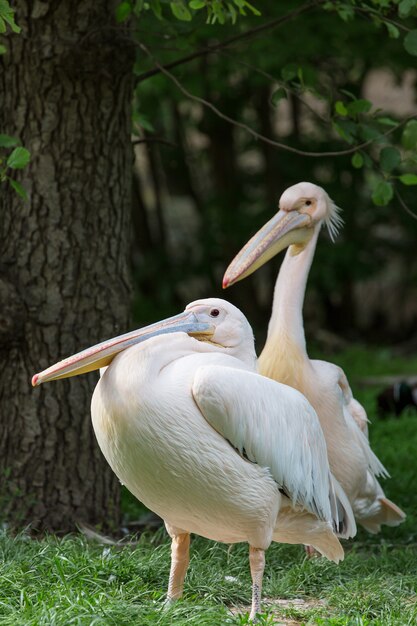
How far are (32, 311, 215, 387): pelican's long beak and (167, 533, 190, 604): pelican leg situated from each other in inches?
28.8

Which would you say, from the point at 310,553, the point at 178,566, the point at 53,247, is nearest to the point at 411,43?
the point at 53,247

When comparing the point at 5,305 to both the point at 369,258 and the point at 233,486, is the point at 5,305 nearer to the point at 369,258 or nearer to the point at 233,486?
the point at 233,486

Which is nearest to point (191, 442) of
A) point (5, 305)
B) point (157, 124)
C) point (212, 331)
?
point (212, 331)

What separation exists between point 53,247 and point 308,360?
1346 mm

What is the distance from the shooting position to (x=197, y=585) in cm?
386

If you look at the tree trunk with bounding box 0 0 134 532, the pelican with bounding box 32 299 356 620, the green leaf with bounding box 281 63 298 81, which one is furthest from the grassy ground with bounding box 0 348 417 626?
the green leaf with bounding box 281 63 298 81

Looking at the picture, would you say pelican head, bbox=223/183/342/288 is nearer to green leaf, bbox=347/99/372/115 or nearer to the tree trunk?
green leaf, bbox=347/99/372/115

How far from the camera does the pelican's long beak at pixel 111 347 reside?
10.8 feet

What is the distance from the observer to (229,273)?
4.34 metres

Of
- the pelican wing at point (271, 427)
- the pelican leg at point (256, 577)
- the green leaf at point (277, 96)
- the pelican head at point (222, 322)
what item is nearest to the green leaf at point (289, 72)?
the green leaf at point (277, 96)

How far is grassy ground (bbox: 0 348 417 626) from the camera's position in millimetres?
3227

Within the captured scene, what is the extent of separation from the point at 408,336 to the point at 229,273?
8893mm

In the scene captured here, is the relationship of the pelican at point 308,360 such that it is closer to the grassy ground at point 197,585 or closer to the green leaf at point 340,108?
the grassy ground at point 197,585

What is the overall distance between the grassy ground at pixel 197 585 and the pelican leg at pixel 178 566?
66 millimetres
